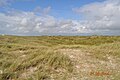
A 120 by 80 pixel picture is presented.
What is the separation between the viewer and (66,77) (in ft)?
40.4

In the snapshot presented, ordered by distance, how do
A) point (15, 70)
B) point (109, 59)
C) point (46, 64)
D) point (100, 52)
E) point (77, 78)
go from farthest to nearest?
point (100, 52) < point (109, 59) < point (46, 64) < point (15, 70) < point (77, 78)

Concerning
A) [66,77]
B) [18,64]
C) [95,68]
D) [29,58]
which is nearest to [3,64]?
[18,64]

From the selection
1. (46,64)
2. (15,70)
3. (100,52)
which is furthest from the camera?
(100,52)

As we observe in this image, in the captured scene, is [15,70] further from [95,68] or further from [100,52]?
[100,52]

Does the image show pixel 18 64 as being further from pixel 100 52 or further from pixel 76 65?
pixel 100 52

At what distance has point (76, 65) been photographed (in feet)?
48.4

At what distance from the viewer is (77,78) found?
12289mm

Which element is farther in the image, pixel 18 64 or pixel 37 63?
pixel 37 63

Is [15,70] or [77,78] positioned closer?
[77,78]

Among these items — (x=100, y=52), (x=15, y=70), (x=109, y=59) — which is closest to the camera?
(x=15, y=70)

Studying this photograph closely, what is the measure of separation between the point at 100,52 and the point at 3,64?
857 cm

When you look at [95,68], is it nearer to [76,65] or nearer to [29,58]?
[76,65]

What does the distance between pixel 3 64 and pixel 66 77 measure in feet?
13.7

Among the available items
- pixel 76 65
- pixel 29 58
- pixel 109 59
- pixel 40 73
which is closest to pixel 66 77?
pixel 40 73
